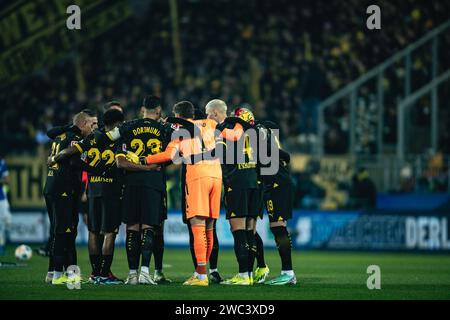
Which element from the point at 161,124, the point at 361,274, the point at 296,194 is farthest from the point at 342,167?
the point at 161,124

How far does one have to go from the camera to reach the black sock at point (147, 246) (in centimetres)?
1487

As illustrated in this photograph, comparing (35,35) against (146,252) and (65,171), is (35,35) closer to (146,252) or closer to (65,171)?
(65,171)

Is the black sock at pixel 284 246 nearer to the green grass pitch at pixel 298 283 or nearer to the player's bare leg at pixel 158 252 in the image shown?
the green grass pitch at pixel 298 283

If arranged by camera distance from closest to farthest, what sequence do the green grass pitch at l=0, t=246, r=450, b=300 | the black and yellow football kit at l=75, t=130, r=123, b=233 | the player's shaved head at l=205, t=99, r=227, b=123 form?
the green grass pitch at l=0, t=246, r=450, b=300, the black and yellow football kit at l=75, t=130, r=123, b=233, the player's shaved head at l=205, t=99, r=227, b=123

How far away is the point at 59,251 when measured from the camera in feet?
49.8

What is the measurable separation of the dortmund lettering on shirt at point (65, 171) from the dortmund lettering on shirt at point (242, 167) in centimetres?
208

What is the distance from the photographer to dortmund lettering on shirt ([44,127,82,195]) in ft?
50.0

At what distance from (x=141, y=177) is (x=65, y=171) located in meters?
1.14

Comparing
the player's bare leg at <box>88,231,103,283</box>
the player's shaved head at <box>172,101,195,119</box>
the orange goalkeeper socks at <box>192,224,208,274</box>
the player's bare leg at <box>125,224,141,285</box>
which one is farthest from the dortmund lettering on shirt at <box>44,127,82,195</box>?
the orange goalkeeper socks at <box>192,224,208,274</box>

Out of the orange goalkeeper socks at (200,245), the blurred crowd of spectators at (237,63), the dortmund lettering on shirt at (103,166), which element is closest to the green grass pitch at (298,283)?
the orange goalkeeper socks at (200,245)

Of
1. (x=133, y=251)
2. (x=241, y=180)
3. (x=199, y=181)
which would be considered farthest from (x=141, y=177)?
(x=241, y=180)

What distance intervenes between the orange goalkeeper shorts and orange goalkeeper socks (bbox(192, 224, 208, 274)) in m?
0.18

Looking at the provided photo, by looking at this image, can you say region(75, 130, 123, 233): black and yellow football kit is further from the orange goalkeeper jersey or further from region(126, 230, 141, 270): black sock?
the orange goalkeeper jersey
